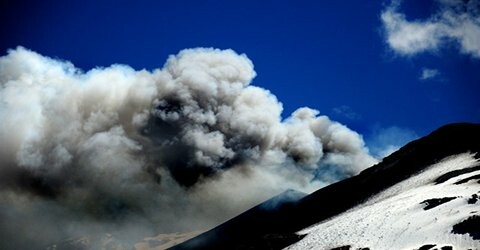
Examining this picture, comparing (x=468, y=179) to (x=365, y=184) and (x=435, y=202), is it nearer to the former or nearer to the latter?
(x=435, y=202)

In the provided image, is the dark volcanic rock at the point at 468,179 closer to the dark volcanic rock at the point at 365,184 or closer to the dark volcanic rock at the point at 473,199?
the dark volcanic rock at the point at 473,199

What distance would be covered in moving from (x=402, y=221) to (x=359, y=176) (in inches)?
2133

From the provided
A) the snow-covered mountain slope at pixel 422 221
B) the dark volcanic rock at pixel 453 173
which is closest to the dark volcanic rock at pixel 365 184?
the snow-covered mountain slope at pixel 422 221

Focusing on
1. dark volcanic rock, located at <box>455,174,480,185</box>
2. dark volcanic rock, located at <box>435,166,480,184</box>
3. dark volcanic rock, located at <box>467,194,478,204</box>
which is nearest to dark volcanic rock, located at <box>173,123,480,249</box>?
dark volcanic rock, located at <box>435,166,480,184</box>

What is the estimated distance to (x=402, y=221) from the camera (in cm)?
3984

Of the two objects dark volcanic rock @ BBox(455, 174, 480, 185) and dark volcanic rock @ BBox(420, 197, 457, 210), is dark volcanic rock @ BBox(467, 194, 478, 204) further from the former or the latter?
dark volcanic rock @ BBox(455, 174, 480, 185)

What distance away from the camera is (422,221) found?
37.0 metres

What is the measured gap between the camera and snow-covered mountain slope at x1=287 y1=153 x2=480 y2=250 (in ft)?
106

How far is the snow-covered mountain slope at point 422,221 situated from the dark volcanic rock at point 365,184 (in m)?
9.64

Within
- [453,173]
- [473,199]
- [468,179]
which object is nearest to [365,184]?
[453,173]

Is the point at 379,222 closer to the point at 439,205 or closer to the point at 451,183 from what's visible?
the point at 439,205

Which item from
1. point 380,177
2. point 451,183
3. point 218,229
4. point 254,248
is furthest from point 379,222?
point 218,229

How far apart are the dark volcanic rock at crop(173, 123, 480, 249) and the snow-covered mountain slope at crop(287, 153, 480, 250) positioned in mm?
9638

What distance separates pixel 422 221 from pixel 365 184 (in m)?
46.0
